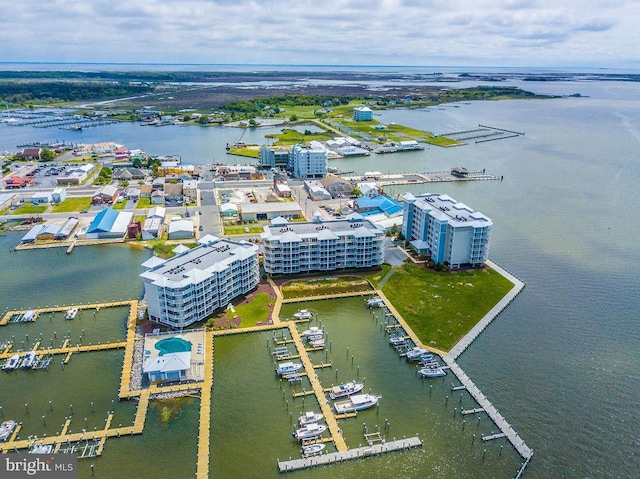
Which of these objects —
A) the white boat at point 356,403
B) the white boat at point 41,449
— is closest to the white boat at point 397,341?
the white boat at point 356,403

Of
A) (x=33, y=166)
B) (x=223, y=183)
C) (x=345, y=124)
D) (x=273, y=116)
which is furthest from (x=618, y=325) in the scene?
(x=273, y=116)

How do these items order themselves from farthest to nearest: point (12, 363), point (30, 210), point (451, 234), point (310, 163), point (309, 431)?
point (310, 163)
point (30, 210)
point (451, 234)
point (12, 363)
point (309, 431)

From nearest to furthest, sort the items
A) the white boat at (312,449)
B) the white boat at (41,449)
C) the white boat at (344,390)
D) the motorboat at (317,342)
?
the white boat at (41,449) < the white boat at (312,449) < the white boat at (344,390) < the motorboat at (317,342)

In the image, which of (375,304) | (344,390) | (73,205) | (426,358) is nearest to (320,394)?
(344,390)

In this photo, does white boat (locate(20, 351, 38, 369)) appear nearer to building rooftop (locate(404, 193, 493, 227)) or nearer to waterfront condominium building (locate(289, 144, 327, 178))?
building rooftop (locate(404, 193, 493, 227))

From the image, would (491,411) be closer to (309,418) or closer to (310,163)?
(309,418)

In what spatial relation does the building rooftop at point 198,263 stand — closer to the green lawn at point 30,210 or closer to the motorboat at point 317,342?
the motorboat at point 317,342
